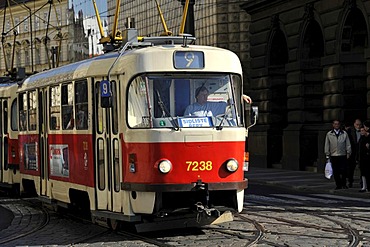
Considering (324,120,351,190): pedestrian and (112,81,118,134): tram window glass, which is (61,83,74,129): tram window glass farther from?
(324,120,351,190): pedestrian

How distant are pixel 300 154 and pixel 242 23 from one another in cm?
1478

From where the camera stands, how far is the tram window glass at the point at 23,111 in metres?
20.0

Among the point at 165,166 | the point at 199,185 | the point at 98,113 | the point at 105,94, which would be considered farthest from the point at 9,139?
the point at 199,185

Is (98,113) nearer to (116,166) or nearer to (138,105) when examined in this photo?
(116,166)

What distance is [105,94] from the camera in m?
13.9

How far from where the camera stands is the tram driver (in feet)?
44.6

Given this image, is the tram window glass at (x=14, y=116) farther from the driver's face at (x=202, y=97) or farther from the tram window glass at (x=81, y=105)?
the driver's face at (x=202, y=97)

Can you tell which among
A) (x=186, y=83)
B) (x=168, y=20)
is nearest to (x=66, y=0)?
(x=168, y=20)

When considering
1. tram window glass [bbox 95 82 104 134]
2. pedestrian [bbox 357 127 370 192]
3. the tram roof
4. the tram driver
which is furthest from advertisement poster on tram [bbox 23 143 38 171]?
pedestrian [bbox 357 127 370 192]

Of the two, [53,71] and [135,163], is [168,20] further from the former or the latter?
[135,163]

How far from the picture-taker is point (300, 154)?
1309 inches

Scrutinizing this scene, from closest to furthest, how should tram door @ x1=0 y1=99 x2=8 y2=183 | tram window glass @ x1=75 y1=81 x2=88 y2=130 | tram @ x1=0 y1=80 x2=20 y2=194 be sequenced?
tram window glass @ x1=75 y1=81 x2=88 y2=130
tram @ x1=0 y1=80 x2=20 y2=194
tram door @ x1=0 y1=99 x2=8 y2=183

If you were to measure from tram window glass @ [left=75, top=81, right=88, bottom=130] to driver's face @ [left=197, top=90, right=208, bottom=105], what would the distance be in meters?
2.39

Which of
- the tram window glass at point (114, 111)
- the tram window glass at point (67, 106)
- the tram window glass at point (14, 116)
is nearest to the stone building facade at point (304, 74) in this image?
the tram window glass at point (14, 116)
